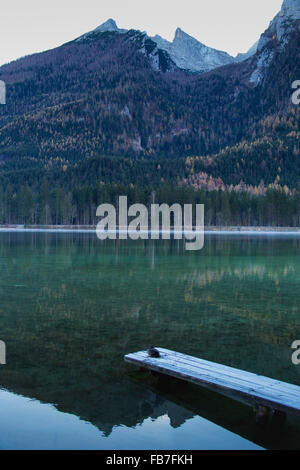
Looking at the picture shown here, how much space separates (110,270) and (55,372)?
58.9 ft

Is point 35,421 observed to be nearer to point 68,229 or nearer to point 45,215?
point 68,229

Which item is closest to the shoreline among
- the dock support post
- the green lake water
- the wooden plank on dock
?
the green lake water

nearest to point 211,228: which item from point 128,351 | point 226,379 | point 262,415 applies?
point 128,351

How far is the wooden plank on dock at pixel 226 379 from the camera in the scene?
763 centimetres

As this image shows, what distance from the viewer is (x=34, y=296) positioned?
59.2 feet

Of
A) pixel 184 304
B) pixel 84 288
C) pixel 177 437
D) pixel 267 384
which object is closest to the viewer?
pixel 177 437

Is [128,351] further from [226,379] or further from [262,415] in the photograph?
[262,415]

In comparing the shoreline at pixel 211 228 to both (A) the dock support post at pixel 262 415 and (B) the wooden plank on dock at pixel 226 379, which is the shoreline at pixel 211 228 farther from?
(A) the dock support post at pixel 262 415

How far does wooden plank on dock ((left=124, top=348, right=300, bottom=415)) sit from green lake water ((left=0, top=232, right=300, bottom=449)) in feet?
1.00

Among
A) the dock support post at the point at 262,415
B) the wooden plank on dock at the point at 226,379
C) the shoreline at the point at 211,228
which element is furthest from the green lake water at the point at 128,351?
the shoreline at the point at 211,228

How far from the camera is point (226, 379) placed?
27.8ft

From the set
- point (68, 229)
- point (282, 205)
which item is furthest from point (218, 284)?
point (282, 205)

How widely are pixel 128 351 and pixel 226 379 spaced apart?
10.1 ft

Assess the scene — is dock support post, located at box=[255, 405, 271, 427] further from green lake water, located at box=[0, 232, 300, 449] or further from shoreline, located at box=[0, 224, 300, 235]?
shoreline, located at box=[0, 224, 300, 235]
